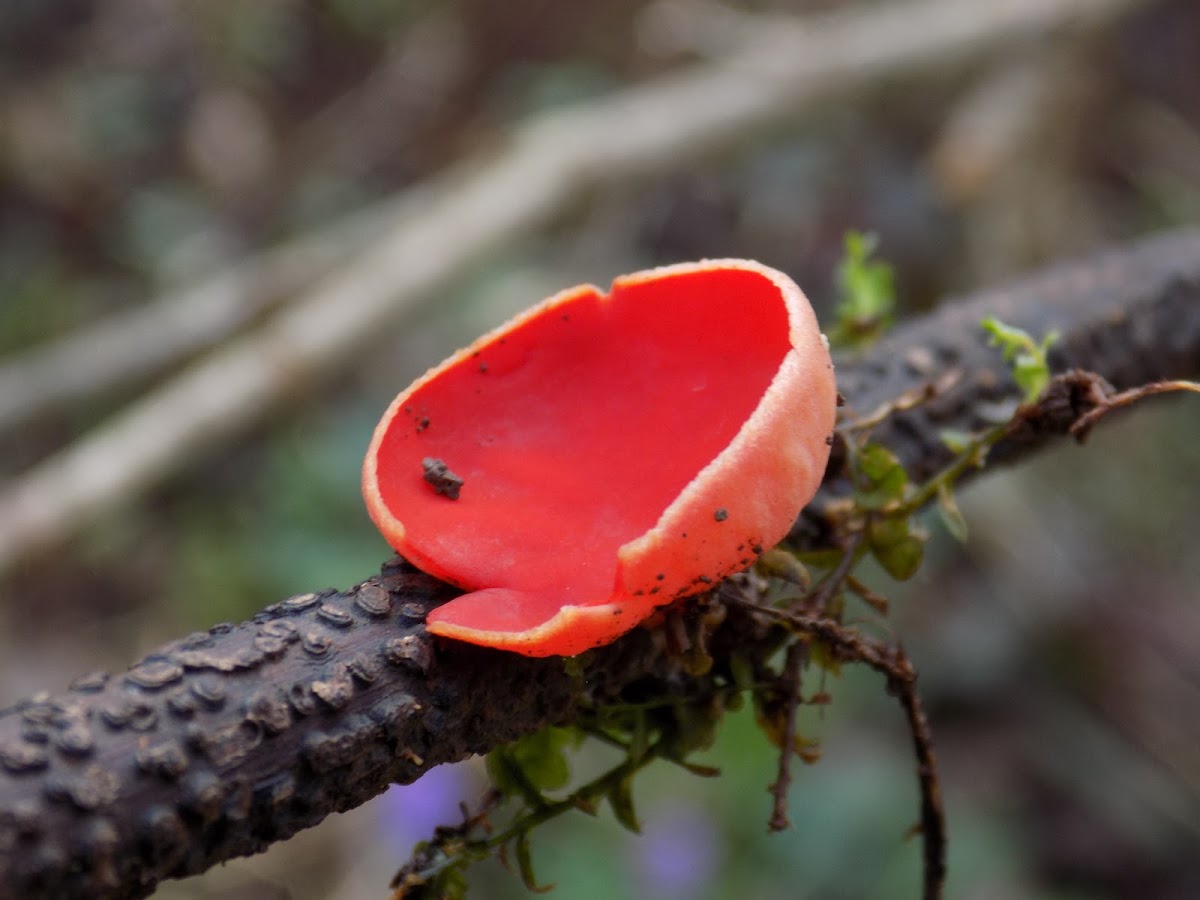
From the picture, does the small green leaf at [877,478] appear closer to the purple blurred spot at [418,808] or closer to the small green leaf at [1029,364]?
the small green leaf at [1029,364]

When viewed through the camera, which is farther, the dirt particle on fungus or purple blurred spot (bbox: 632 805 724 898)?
purple blurred spot (bbox: 632 805 724 898)

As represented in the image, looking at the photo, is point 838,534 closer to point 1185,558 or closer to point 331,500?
point 331,500

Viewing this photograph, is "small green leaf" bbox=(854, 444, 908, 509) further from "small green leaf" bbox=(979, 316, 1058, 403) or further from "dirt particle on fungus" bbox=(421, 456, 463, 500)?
"dirt particle on fungus" bbox=(421, 456, 463, 500)

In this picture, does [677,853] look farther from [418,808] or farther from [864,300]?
[864,300]

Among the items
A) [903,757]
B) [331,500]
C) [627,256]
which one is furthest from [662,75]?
[903,757]

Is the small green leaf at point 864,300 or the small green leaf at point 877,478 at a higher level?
the small green leaf at point 864,300

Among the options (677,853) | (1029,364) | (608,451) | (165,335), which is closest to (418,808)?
(677,853)

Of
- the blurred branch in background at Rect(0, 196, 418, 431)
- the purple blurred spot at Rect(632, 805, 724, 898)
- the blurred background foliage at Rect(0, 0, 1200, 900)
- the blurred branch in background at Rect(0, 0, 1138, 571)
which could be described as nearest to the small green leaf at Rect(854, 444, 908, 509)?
the blurred background foliage at Rect(0, 0, 1200, 900)

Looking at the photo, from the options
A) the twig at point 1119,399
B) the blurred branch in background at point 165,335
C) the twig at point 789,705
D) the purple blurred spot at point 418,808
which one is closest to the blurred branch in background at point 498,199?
the blurred branch in background at point 165,335
